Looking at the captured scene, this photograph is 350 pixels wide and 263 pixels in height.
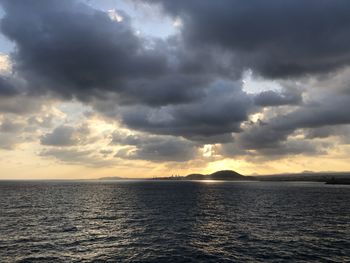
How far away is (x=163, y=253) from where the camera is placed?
4731cm

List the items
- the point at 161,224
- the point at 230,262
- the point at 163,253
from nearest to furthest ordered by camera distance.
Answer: the point at 230,262
the point at 163,253
the point at 161,224

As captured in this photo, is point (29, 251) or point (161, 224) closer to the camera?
point (29, 251)

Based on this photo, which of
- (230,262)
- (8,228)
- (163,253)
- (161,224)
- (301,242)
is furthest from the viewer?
(161,224)

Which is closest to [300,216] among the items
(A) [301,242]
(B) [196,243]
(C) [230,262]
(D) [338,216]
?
(D) [338,216]

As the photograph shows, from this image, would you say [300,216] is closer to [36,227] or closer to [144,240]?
[144,240]

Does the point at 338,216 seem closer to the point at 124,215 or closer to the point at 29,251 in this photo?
the point at 124,215

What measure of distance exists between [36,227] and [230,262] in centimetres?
4233

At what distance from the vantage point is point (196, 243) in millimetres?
54250

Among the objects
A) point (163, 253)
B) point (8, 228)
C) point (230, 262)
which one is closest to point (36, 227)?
point (8, 228)

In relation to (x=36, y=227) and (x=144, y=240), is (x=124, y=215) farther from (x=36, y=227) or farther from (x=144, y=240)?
(x=144, y=240)

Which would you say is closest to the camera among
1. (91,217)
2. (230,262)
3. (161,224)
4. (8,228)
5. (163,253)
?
(230,262)

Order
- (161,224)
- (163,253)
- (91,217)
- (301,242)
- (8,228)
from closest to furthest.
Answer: (163,253)
(301,242)
(8,228)
(161,224)
(91,217)

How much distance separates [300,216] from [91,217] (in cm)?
5228

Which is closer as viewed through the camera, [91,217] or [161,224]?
[161,224]
